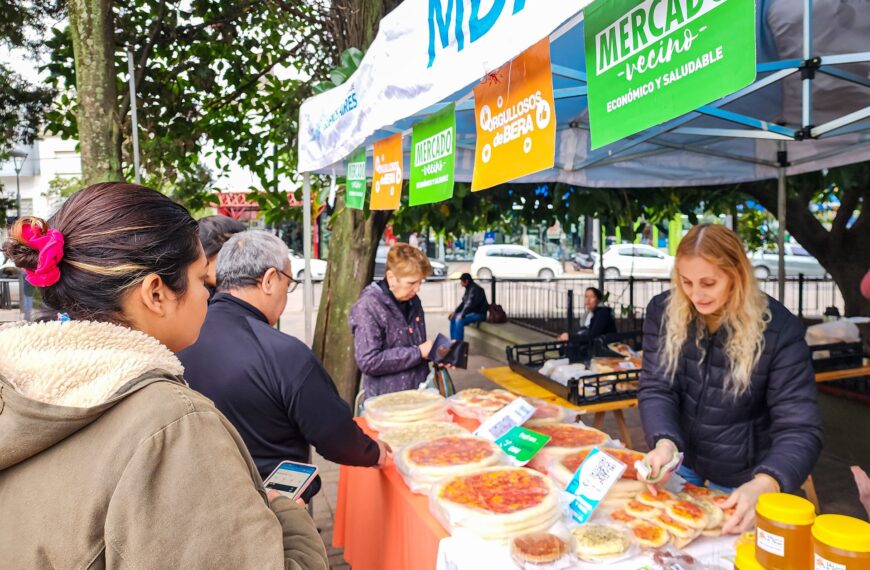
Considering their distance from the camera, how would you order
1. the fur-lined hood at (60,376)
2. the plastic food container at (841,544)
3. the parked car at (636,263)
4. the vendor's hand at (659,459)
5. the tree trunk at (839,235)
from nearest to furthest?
1. the fur-lined hood at (60,376)
2. the plastic food container at (841,544)
3. the vendor's hand at (659,459)
4. the tree trunk at (839,235)
5. the parked car at (636,263)

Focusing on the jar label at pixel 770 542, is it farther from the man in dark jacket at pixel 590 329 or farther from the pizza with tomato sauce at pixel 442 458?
the man in dark jacket at pixel 590 329

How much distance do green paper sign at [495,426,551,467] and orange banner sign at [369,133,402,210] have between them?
1.63 metres

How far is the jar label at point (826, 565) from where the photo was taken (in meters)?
1.18

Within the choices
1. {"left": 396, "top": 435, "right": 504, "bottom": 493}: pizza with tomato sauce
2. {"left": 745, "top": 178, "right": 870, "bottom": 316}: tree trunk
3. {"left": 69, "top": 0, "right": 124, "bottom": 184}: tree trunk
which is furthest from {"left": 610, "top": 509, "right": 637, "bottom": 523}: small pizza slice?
{"left": 745, "top": 178, "right": 870, "bottom": 316}: tree trunk

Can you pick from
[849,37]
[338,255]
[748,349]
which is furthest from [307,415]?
[338,255]

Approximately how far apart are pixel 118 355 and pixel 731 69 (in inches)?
53.5

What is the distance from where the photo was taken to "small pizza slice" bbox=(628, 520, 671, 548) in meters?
1.80

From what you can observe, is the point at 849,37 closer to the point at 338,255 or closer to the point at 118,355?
the point at 118,355

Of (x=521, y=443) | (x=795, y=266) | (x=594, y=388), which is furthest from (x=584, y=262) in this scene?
(x=521, y=443)

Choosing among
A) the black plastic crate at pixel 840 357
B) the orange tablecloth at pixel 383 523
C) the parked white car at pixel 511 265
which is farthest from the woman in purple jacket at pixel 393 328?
the parked white car at pixel 511 265

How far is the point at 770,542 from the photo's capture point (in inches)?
53.4

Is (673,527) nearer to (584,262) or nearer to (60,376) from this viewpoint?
(60,376)

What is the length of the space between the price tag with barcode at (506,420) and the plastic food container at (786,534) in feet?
4.30

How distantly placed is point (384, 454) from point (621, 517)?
97 cm
